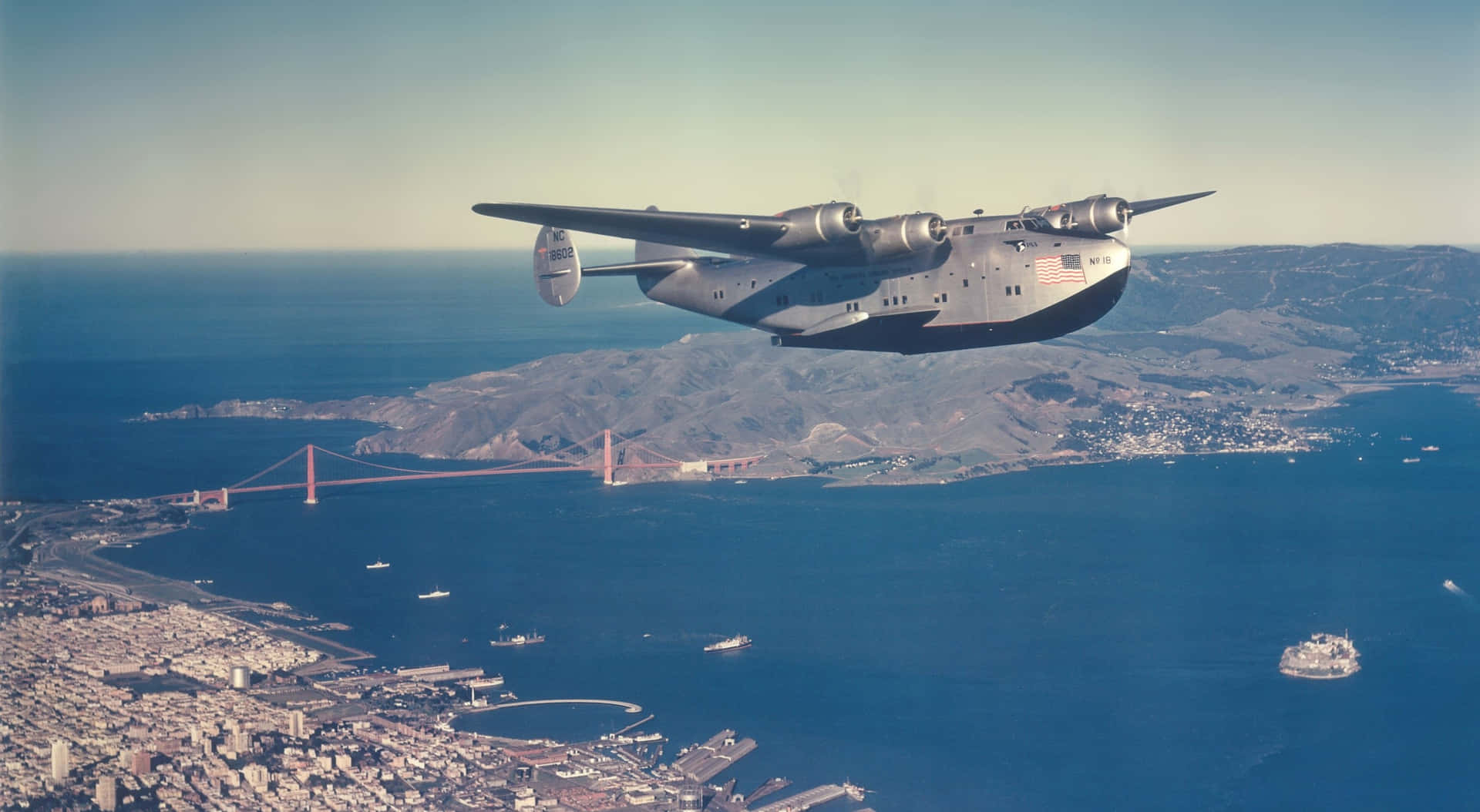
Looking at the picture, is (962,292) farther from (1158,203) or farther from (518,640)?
(518,640)

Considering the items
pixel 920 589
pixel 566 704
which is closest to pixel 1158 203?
pixel 566 704

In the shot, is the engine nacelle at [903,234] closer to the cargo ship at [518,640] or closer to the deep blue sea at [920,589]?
the deep blue sea at [920,589]

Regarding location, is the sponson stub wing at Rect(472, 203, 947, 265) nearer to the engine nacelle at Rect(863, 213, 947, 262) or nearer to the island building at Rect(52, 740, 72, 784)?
the engine nacelle at Rect(863, 213, 947, 262)

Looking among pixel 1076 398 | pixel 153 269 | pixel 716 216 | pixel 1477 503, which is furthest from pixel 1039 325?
pixel 153 269

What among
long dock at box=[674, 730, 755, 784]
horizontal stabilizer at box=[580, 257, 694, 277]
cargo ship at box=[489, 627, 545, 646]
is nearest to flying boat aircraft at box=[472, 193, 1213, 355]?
horizontal stabilizer at box=[580, 257, 694, 277]

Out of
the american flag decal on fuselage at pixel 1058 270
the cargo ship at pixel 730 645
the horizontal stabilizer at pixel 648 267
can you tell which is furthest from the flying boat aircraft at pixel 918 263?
the cargo ship at pixel 730 645

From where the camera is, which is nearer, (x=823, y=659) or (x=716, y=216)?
(x=716, y=216)

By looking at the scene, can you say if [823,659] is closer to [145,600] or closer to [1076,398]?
[145,600]
